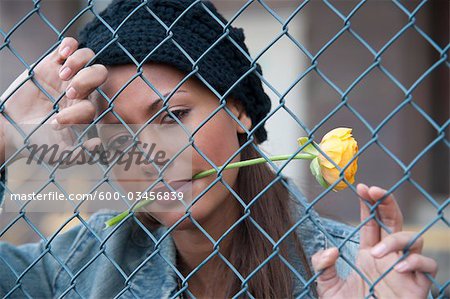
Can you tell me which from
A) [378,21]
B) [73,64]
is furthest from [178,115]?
[378,21]

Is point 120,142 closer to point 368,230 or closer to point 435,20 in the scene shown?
point 368,230

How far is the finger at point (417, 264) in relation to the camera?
1.29 meters

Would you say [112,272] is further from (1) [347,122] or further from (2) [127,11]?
(1) [347,122]

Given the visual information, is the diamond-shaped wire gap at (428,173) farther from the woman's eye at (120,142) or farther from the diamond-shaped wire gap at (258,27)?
the woman's eye at (120,142)

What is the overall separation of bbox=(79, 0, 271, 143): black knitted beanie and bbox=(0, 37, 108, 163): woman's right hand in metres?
0.08

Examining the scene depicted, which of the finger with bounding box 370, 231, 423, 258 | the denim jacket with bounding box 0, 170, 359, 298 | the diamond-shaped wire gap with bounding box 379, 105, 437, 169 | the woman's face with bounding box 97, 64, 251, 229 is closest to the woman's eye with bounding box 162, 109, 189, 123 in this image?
the woman's face with bounding box 97, 64, 251, 229

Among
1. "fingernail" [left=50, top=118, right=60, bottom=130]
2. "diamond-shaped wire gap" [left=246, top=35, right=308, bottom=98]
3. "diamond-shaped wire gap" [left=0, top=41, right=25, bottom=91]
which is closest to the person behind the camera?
"fingernail" [left=50, top=118, right=60, bottom=130]

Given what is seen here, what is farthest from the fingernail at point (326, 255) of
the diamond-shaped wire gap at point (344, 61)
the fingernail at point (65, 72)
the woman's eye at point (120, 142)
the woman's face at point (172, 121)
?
the diamond-shaped wire gap at point (344, 61)

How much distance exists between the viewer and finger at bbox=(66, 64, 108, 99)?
159 cm

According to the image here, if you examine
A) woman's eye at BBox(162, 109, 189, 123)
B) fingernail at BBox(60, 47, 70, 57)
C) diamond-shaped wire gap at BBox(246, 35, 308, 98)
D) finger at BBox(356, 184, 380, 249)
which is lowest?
diamond-shaped wire gap at BBox(246, 35, 308, 98)

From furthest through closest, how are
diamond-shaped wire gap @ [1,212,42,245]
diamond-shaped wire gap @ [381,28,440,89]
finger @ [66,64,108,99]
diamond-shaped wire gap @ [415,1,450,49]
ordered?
diamond-shaped wire gap @ [415,1,450,49], diamond-shaped wire gap @ [381,28,440,89], diamond-shaped wire gap @ [1,212,42,245], finger @ [66,64,108,99]

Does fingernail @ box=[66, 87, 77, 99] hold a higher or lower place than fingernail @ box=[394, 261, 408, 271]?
higher

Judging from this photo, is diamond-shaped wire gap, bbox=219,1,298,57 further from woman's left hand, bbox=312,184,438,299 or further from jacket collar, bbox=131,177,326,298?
woman's left hand, bbox=312,184,438,299

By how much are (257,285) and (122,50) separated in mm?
745
